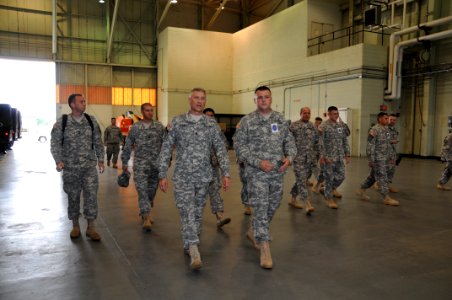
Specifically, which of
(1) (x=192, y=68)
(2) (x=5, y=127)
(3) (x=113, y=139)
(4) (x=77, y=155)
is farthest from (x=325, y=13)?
(4) (x=77, y=155)

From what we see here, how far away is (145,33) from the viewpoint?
90.4ft

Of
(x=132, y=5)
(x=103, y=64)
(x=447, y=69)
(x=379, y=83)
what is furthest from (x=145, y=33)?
(x=447, y=69)

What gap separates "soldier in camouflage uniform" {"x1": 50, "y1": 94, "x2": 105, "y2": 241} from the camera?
4574 millimetres

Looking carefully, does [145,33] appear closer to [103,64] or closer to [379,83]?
[103,64]

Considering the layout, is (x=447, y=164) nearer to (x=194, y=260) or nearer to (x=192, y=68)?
(x=194, y=260)

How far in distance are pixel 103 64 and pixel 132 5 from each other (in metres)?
4.73

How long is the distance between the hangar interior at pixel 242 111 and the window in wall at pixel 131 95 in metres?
0.07

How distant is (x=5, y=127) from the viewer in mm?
18109

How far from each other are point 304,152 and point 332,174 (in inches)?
25.9

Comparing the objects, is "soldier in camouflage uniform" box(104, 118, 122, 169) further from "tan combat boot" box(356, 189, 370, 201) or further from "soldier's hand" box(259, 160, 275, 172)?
"soldier's hand" box(259, 160, 275, 172)

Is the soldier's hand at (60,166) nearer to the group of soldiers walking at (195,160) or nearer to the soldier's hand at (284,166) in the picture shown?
the group of soldiers walking at (195,160)

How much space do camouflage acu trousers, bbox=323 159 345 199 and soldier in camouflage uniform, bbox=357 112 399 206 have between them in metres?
0.85

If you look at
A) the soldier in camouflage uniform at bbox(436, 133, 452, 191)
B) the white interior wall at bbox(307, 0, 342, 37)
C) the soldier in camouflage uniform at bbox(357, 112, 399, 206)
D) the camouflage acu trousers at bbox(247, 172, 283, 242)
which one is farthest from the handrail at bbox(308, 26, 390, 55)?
the camouflage acu trousers at bbox(247, 172, 283, 242)

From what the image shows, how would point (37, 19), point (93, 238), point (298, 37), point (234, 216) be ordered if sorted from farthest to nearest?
point (37, 19) < point (298, 37) < point (234, 216) < point (93, 238)
